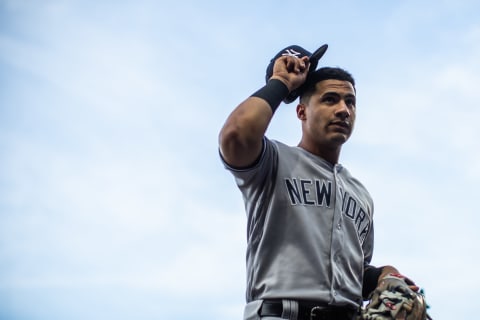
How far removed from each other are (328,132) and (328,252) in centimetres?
104

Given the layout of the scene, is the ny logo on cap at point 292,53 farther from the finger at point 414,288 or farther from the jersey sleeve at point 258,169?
the finger at point 414,288

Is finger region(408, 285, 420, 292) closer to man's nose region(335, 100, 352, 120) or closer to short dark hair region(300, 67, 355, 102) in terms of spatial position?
man's nose region(335, 100, 352, 120)

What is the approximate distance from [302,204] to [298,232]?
9.0 inches

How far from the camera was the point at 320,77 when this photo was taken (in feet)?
17.2

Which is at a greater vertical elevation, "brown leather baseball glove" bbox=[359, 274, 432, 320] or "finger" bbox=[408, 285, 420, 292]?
"finger" bbox=[408, 285, 420, 292]

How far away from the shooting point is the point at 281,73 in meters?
4.69

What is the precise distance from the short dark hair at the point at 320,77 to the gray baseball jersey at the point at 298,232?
647 millimetres

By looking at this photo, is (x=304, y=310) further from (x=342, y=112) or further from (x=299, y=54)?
(x=299, y=54)

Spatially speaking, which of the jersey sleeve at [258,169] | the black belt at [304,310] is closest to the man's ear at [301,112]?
the jersey sleeve at [258,169]

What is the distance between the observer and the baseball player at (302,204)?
4141mm

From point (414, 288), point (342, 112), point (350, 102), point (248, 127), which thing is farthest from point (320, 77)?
point (414, 288)

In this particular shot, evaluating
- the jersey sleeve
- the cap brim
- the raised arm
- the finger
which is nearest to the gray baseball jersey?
the jersey sleeve

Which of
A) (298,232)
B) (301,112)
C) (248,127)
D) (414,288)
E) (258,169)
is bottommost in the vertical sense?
(414,288)

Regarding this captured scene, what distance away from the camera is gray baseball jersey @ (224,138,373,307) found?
4.24 metres
